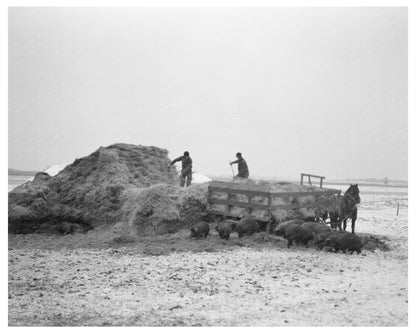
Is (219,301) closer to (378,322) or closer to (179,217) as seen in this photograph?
(378,322)

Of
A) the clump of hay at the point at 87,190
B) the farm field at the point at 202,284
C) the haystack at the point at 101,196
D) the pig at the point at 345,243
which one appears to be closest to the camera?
the farm field at the point at 202,284

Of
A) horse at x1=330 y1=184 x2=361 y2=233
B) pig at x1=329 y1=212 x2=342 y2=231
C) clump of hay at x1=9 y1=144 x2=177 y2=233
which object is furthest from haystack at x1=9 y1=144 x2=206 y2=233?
horse at x1=330 y1=184 x2=361 y2=233

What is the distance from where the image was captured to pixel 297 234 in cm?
1247

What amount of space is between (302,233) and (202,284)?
15.1ft

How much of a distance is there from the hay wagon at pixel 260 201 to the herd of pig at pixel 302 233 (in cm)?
48

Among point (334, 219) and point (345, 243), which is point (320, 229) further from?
point (334, 219)

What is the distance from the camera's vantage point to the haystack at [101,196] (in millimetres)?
14523

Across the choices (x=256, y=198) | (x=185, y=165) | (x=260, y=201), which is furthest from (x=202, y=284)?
(x=185, y=165)

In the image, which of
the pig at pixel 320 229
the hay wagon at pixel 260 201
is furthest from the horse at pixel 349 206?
the pig at pixel 320 229

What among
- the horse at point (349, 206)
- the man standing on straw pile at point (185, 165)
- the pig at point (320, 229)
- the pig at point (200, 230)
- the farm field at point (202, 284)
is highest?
the man standing on straw pile at point (185, 165)

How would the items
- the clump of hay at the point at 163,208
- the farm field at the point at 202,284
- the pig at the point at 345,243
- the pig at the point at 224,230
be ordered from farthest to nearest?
the clump of hay at the point at 163,208, the pig at the point at 224,230, the pig at the point at 345,243, the farm field at the point at 202,284

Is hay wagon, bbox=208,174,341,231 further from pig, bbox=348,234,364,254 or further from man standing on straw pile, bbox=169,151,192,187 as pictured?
pig, bbox=348,234,364,254

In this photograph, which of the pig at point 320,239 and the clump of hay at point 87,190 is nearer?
the pig at point 320,239

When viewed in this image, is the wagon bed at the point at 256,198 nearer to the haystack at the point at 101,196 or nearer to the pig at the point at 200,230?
the haystack at the point at 101,196
